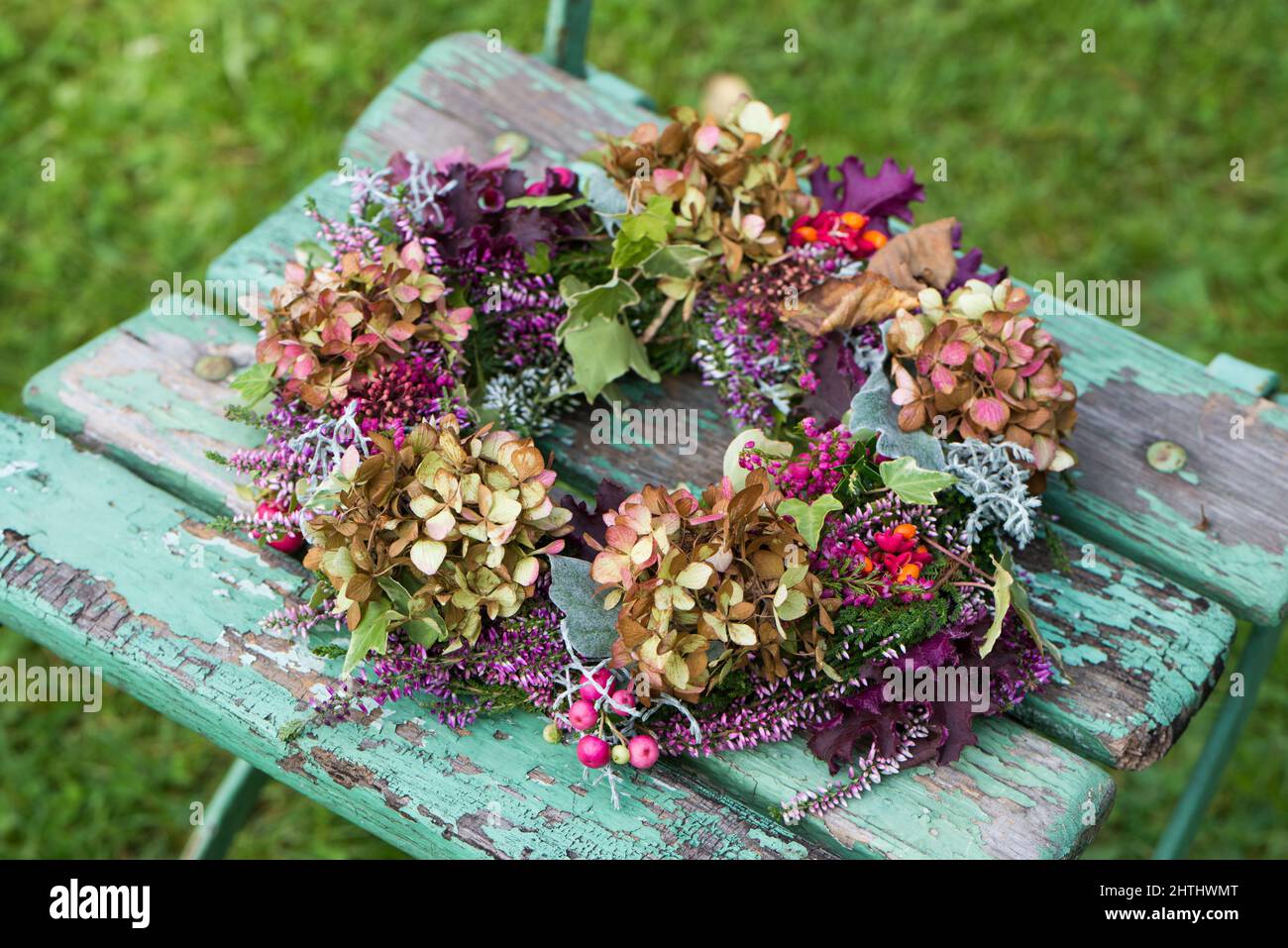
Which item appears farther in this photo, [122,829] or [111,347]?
[122,829]

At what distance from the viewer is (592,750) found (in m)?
1.38

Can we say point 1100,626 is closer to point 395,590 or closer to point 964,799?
point 964,799

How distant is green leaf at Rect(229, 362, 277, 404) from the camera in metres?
1.55

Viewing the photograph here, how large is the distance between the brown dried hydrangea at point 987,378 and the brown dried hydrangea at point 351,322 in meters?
0.55

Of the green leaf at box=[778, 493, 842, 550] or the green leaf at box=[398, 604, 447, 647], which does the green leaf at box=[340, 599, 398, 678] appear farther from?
the green leaf at box=[778, 493, 842, 550]

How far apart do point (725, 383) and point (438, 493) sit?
492 millimetres

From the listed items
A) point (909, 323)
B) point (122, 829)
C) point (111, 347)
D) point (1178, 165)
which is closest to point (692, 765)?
point (909, 323)

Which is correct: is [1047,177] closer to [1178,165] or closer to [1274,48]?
[1178,165]

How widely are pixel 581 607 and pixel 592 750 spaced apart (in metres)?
0.16

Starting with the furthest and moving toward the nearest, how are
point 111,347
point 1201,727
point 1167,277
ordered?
point 1167,277, point 1201,727, point 111,347

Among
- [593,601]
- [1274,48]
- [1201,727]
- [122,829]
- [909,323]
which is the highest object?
[1274,48]

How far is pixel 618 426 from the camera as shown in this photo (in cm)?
174

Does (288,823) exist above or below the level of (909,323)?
below

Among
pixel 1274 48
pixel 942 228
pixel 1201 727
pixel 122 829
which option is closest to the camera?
pixel 942 228
